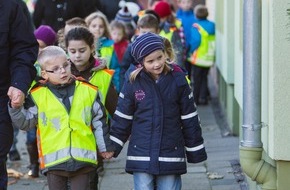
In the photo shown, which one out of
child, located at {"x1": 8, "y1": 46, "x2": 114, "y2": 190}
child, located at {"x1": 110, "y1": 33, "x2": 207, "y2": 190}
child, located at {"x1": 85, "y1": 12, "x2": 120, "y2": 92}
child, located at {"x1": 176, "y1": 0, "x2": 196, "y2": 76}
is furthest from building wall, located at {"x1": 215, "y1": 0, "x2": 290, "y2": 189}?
child, located at {"x1": 176, "y1": 0, "x2": 196, "y2": 76}

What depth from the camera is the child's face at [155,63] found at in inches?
262

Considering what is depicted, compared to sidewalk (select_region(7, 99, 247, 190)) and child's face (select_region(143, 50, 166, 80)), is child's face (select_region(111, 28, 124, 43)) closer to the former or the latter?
sidewalk (select_region(7, 99, 247, 190))

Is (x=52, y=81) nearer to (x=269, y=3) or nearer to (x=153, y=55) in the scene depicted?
(x=153, y=55)

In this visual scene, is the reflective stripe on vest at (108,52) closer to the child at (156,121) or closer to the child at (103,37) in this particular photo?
the child at (103,37)

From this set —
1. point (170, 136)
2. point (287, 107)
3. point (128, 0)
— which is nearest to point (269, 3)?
point (287, 107)

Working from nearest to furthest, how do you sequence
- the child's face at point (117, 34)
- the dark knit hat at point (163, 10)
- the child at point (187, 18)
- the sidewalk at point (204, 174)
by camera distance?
the sidewalk at point (204, 174) → the child's face at point (117, 34) → the dark knit hat at point (163, 10) → the child at point (187, 18)

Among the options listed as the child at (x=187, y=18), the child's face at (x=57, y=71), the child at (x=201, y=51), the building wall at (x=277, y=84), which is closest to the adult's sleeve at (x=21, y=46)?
the child's face at (x=57, y=71)

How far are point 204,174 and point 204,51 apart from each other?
19.0 ft

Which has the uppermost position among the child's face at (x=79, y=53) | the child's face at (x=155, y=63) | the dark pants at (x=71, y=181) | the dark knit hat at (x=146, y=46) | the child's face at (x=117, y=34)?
the dark knit hat at (x=146, y=46)

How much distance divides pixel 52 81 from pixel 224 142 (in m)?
4.81

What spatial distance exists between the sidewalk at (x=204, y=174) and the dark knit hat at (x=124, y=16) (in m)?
4.46

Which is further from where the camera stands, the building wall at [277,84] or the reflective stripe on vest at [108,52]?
the reflective stripe on vest at [108,52]

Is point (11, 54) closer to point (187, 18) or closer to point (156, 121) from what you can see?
point (156, 121)

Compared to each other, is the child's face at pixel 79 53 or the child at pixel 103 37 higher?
the child's face at pixel 79 53
